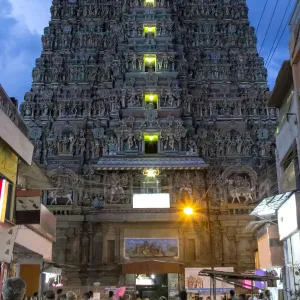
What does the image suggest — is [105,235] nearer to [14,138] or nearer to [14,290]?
[14,138]

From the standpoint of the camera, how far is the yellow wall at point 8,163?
1620 cm

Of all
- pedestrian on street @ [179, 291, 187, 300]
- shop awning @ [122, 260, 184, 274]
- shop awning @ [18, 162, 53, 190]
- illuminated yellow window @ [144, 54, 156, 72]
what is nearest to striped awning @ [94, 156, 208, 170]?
illuminated yellow window @ [144, 54, 156, 72]

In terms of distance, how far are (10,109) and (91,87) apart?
26.2 m

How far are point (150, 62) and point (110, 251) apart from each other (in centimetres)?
1970

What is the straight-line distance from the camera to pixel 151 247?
114ft

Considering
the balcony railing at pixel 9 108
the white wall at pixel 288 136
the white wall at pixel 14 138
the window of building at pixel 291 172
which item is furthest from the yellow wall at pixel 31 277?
the white wall at pixel 288 136

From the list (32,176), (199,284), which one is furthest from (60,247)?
(199,284)

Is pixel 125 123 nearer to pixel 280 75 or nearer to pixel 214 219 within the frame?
pixel 214 219

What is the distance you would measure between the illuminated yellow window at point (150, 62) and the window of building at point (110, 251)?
17974 mm

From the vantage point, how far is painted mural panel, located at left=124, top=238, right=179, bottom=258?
34531 millimetres

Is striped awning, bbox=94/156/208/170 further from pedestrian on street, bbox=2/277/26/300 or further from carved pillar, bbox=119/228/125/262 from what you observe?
pedestrian on street, bbox=2/277/26/300

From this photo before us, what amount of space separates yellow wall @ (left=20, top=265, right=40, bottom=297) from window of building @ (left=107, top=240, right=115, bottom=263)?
15.1 meters

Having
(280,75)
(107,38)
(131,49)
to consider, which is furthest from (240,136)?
(280,75)

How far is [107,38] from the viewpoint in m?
46.9
